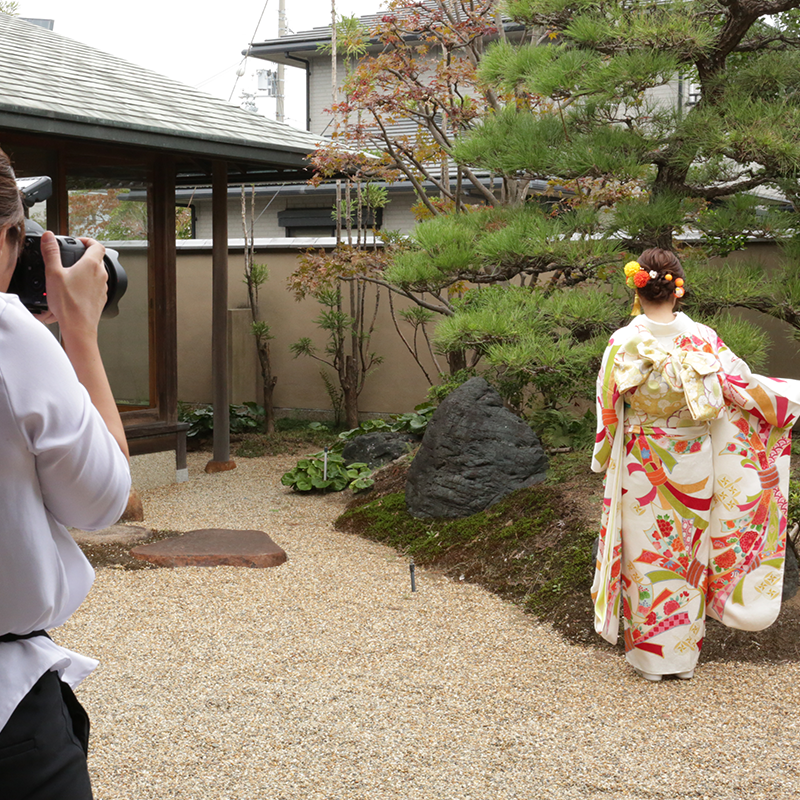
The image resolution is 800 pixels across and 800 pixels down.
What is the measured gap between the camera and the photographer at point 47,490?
0.99 m

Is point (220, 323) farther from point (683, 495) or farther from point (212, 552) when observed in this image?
point (683, 495)

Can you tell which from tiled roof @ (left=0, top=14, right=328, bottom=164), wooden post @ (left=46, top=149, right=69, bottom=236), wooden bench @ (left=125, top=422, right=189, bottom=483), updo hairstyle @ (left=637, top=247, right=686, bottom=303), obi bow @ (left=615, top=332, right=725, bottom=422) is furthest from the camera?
wooden bench @ (left=125, top=422, right=189, bottom=483)

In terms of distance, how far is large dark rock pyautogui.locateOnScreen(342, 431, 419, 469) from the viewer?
6926 mm

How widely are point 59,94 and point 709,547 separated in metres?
4.63

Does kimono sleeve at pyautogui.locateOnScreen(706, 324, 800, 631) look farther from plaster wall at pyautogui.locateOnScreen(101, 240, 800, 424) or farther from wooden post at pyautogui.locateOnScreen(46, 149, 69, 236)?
plaster wall at pyautogui.locateOnScreen(101, 240, 800, 424)

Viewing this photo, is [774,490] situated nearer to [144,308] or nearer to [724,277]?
[724,277]

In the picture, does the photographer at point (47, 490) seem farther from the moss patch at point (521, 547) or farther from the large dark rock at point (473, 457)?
the large dark rock at point (473, 457)

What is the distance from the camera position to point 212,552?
4.86 m

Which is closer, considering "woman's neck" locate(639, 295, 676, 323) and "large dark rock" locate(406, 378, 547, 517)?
"woman's neck" locate(639, 295, 676, 323)

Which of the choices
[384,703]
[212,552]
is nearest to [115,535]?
[212,552]

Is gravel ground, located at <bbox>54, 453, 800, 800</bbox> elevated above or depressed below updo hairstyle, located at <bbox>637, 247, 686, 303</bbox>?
below

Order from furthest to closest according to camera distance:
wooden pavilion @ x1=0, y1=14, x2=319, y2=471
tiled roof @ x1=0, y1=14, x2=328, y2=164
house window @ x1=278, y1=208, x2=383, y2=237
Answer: house window @ x1=278, y1=208, x2=383, y2=237 → wooden pavilion @ x1=0, y1=14, x2=319, y2=471 → tiled roof @ x1=0, y1=14, x2=328, y2=164

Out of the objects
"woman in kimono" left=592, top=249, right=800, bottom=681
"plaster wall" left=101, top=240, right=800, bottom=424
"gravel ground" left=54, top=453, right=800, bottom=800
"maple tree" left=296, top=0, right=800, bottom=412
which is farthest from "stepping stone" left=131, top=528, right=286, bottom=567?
"plaster wall" left=101, top=240, right=800, bottom=424

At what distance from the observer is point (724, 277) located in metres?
4.61
